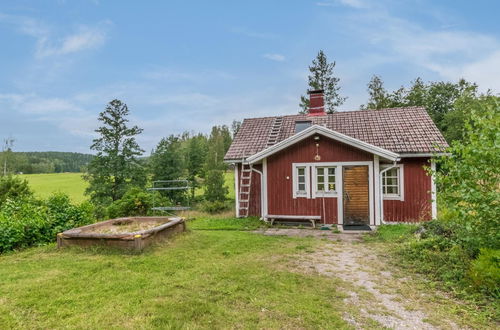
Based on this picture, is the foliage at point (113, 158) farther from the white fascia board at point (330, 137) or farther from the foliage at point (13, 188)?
the white fascia board at point (330, 137)

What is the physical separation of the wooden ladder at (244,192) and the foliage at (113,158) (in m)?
9.50

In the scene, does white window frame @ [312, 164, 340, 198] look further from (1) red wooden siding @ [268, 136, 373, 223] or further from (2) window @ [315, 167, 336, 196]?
(1) red wooden siding @ [268, 136, 373, 223]

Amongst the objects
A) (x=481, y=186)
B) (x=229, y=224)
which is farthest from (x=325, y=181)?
(x=481, y=186)

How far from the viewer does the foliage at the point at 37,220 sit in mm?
5983

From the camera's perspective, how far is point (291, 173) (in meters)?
9.91

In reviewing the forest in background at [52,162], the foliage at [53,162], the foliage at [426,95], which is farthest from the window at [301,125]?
the foliage at [53,162]

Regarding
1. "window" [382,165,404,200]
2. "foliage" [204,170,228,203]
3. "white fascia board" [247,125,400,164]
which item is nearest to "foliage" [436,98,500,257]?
"white fascia board" [247,125,400,164]

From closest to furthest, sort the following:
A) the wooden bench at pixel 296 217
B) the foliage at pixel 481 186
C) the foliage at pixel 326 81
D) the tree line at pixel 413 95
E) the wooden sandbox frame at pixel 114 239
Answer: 1. the foliage at pixel 481 186
2. the wooden sandbox frame at pixel 114 239
3. the wooden bench at pixel 296 217
4. the tree line at pixel 413 95
5. the foliage at pixel 326 81

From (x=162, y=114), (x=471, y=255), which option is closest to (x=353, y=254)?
(x=471, y=255)

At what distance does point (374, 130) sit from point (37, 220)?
11.6 m

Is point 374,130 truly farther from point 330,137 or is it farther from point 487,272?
point 487,272

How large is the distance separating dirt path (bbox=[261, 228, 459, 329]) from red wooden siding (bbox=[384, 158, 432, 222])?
3784 millimetres

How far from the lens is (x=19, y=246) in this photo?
614cm

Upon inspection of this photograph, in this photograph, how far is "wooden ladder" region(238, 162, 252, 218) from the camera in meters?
11.2
